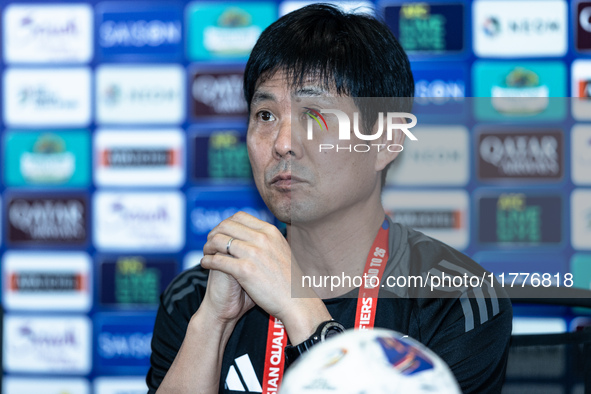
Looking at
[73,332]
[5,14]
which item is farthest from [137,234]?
[5,14]

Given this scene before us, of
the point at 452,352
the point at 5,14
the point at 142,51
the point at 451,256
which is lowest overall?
the point at 452,352

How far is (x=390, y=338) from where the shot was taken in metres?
0.50

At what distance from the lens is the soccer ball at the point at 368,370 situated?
0.45 meters

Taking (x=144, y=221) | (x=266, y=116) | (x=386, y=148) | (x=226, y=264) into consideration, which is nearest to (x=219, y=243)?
(x=226, y=264)

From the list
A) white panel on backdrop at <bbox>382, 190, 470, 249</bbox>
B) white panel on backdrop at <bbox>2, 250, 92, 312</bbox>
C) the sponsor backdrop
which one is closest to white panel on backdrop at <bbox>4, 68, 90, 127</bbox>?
the sponsor backdrop

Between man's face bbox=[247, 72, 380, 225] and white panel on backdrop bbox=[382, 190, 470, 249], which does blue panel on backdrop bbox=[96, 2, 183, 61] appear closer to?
white panel on backdrop bbox=[382, 190, 470, 249]

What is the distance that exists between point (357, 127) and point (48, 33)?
6.67 ft

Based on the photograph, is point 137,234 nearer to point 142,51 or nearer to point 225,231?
point 142,51

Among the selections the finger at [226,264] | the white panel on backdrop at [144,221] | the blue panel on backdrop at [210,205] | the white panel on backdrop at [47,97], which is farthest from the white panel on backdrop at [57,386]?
the finger at [226,264]

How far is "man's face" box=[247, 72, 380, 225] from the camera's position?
1.05m

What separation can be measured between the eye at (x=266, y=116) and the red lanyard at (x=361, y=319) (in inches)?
12.4

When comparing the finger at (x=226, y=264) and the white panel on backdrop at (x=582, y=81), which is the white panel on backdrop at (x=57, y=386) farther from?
the white panel on backdrop at (x=582, y=81)

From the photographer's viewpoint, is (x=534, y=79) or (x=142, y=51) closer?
(x=534, y=79)

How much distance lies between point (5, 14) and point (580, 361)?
8.72ft
